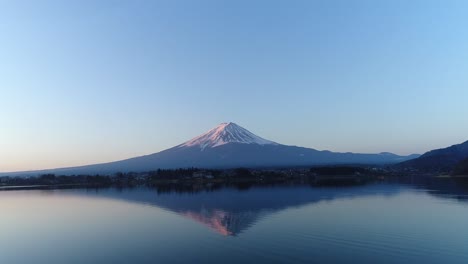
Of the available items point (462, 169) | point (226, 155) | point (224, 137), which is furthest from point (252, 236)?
point (224, 137)

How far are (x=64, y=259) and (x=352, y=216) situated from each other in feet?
26.1

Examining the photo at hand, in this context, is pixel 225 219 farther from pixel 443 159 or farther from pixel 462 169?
pixel 443 159

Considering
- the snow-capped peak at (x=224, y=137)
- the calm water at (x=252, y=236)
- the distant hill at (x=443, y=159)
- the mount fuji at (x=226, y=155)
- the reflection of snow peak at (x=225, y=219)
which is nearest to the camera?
the calm water at (x=252, y=236)

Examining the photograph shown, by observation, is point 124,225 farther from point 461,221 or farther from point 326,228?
point 461,221

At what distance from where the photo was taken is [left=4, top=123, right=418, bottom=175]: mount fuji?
81.4 meters

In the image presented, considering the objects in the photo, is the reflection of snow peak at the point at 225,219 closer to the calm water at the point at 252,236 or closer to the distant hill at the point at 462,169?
the calm water at the point at 252,236

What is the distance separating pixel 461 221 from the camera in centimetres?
1130

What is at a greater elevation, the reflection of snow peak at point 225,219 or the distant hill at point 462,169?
the distant hill at point 462,169

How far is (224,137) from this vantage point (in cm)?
9762

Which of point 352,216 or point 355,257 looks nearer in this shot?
point 355,257

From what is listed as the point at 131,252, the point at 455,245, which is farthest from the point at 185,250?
the point at 455,245

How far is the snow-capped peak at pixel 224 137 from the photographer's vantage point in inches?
3738

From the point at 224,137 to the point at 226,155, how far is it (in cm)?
1082

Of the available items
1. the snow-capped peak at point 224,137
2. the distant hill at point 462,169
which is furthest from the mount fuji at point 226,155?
the distant hill at point 462,169
